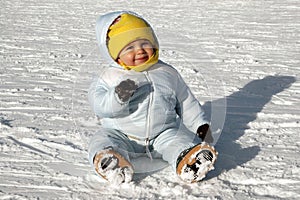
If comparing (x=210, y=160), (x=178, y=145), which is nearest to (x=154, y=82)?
(x=178, y=145)

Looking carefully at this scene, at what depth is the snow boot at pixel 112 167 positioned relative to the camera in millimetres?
2410

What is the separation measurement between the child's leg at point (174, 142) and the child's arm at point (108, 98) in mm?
285

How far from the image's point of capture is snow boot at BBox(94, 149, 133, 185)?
7.91 feet

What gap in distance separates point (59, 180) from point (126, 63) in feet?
2.28

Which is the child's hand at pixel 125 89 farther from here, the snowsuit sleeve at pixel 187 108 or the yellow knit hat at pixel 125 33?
the snowsuit sleeve at pixel 187 108

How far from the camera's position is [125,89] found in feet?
8.08

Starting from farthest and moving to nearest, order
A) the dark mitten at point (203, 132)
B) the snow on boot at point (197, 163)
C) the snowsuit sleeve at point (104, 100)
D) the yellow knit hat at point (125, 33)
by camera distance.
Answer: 1. the dark mitten at point (203, 132)
2. the yellow knit hat at point (125, 33)
3. the snowsuit sleeve at point (104, 100)
4. the snow on boot at point (197, 163)

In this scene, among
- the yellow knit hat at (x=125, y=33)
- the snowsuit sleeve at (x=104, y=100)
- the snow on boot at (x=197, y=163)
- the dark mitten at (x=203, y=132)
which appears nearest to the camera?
the snow on boot at (x=197, y=163)

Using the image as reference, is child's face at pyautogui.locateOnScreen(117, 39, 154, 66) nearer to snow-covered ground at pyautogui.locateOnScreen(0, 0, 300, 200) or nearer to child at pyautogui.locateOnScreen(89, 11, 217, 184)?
child at pyautogui.locateOnScreen(89, 11, 217, 184)

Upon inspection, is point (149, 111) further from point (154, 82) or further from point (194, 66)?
point (194, 66)

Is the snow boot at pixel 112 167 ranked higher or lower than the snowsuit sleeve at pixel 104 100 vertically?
lower

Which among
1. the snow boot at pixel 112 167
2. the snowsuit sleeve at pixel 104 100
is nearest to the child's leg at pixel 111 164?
the snow boot at pixel 112 167

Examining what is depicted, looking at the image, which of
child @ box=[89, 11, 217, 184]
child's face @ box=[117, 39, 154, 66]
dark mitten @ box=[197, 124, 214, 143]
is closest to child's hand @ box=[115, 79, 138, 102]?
child @ box=[89, 11, 217, 184]


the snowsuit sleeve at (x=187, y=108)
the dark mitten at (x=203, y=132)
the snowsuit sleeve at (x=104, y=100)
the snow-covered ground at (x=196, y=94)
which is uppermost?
the snowsuit sleeve at (x=104, y=100)
